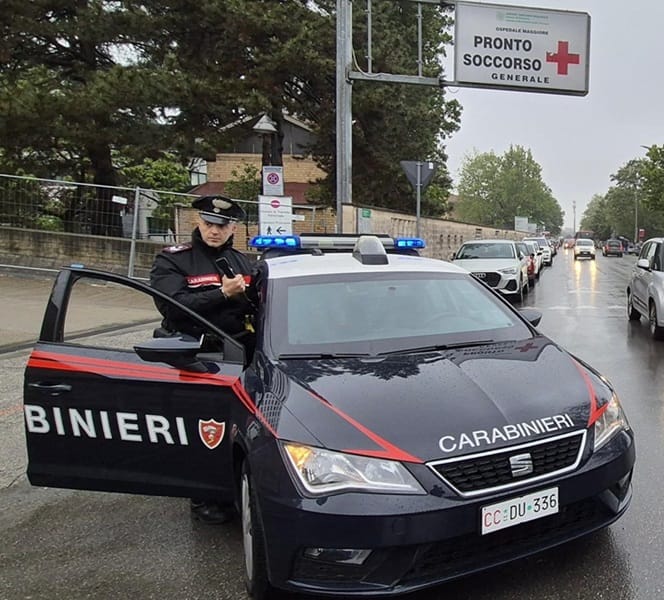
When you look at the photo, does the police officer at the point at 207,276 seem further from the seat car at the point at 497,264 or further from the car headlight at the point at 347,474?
the seat car at the point at 497,264

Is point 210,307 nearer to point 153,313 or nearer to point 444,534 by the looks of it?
point 444,534

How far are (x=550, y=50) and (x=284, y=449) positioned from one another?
1490cm

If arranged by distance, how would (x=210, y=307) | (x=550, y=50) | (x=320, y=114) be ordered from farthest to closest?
(x=320, y=114) < (x=550, y=50) < (x=210, y=307)

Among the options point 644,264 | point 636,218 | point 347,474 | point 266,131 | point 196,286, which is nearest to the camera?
point 347,474

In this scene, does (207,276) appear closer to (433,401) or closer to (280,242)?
(280,242)

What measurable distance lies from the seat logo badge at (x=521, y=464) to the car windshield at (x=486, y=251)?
45.8ft

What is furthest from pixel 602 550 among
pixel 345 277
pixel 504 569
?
pixel 345 277

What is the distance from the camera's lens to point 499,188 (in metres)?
98.5

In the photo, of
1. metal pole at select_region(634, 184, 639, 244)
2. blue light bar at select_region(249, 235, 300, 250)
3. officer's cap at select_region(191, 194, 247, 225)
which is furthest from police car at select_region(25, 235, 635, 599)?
metal pole at select_region(634, 184, 639, 244)

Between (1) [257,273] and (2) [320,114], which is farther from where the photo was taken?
(2) [320,114]

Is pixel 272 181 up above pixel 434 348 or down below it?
above

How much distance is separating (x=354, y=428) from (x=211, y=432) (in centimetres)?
89

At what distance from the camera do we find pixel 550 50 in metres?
14.8

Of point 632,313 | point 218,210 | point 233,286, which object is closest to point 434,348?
point 233,286
